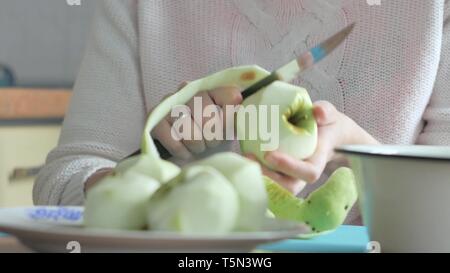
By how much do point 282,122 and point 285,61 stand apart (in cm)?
49

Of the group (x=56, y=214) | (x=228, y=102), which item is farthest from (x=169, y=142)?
(x=56, y=214)

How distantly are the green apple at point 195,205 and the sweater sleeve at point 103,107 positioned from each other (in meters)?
0.55

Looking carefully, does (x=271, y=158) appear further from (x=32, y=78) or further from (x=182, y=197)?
(x=32, y=78)

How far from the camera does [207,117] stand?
2.32ft

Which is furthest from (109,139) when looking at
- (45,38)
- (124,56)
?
(45,38)

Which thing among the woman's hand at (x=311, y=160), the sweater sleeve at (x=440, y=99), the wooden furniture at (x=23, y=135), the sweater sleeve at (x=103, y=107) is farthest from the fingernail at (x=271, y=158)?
the wooden furniture at (x=23, y=135)

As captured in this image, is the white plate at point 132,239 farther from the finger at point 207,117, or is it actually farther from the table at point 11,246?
the finger at point 207,117

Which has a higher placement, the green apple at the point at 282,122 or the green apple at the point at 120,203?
the green apple at the point at 282,122

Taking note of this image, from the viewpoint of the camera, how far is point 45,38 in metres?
2.38

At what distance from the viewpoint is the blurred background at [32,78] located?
6.21ft

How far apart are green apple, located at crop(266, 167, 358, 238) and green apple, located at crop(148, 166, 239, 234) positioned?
189mm

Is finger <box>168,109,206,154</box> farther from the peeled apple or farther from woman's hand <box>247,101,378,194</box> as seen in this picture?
the peeled apple

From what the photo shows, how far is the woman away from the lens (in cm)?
107
